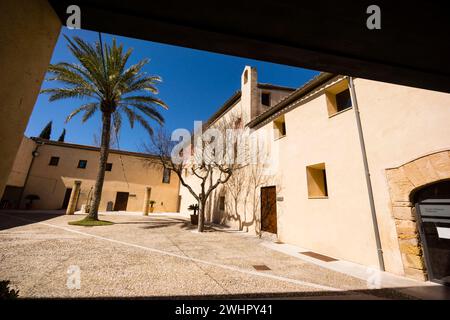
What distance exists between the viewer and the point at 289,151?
920cm

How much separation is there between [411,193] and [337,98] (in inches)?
176

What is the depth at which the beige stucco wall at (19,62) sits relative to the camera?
1.40m

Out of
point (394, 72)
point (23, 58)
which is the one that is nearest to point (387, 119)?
point (394, 72)

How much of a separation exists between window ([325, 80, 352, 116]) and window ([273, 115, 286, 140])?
9.21 feet

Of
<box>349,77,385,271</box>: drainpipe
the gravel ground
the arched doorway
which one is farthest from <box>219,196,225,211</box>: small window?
the arched doorway

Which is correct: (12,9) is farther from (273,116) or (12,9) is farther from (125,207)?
(125,207)

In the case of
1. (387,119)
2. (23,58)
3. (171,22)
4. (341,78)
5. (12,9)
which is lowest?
(23,58)

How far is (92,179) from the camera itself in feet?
70.7

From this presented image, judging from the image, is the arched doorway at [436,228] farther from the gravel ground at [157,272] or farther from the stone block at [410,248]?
the gravel ground at [157,272]

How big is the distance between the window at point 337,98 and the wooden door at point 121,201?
74.3ft

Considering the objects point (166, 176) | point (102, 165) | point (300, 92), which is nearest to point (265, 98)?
point (300, 92)

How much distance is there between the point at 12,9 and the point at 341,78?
826 cm

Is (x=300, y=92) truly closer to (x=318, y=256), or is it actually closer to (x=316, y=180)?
(x=316, y=180)

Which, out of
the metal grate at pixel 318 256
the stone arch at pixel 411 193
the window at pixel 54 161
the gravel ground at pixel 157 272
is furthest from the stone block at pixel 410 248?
the window at pixel 54 161
